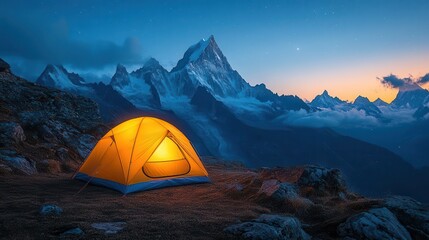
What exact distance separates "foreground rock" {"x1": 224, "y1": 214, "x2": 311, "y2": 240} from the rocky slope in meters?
13.4

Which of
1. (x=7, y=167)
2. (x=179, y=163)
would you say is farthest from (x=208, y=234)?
(x=7, y=167)

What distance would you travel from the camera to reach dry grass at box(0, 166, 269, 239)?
25.3 feet

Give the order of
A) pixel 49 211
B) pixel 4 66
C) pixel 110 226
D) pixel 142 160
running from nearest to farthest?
1. pixel 110 226
2. pixel 49 211
3. pixel 142 160
4. pixel 4 66

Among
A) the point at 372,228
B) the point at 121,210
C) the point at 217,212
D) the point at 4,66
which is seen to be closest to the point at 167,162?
the point at 121,210

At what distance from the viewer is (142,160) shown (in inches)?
592

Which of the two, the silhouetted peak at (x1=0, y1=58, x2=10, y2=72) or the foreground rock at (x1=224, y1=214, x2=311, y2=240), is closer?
the foreground rock at (x1=224, y1=214, x2=311, y2=240)

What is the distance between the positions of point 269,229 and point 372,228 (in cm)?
259

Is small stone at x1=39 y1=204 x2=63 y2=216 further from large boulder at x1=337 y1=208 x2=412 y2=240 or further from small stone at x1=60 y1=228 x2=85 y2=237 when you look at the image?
large boulder at x1=337 y1=208 x2=412 y2=240

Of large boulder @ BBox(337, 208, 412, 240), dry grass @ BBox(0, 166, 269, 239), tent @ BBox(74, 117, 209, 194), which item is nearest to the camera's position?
dry grass @ BBox(0, 166, 269, 239)

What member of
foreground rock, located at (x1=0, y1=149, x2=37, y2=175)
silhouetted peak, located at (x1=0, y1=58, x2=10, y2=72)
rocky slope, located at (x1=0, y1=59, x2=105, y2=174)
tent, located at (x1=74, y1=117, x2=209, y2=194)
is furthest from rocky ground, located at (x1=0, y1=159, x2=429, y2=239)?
silhouetted peak, located at (x1=0, y1=58, x2=10, y2=72)

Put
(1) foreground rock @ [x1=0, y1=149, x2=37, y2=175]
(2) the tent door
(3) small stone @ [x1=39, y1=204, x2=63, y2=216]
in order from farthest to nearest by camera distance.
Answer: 1. (1) foreground rock @ [x1=0, y1=149, x2=37, y2=175]
2. (2) the tent door
3. (3) small stone @ [x1=39, y1=204, x2=63, y2=216]

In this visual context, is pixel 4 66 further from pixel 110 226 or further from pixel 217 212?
pixel 217 212

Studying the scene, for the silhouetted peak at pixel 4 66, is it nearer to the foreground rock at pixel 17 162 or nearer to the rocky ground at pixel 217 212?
the foreground rock at pixel 17 162

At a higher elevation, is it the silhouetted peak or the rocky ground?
the silhouetted peak
